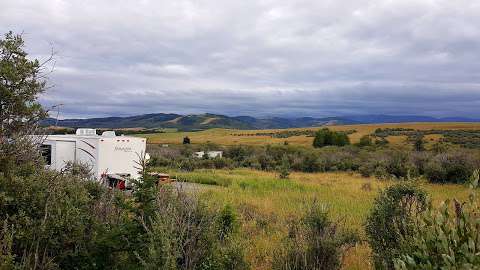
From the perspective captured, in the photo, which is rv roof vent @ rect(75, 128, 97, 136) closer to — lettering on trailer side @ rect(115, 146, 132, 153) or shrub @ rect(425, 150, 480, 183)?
lettering on trailer side @ rect(115, 146, 132, 153)

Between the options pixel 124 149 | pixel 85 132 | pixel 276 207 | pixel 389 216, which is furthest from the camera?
pixel 85 132

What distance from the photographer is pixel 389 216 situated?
22.0 feet

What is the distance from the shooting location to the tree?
209 inches

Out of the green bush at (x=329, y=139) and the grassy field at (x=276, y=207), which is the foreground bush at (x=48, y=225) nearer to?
the grassy field at (x=276, y=207)

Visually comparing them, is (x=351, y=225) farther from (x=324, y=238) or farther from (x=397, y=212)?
(x=324, y=238)

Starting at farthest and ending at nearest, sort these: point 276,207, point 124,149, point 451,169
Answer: point 451,169 → point 124,149 → point 276,207

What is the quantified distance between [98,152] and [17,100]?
12.9 metres

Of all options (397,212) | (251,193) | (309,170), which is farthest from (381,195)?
(309,170)

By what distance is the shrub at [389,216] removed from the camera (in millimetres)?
6238

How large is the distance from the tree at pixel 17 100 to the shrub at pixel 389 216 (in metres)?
4.66

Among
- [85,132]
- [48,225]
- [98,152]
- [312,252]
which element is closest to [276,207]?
[312,252]

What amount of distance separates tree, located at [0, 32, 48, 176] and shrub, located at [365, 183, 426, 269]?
466 cm

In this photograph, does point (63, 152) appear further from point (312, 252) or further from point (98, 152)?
point (312, 252)

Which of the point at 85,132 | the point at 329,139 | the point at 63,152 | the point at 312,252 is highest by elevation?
the point at 85,132
